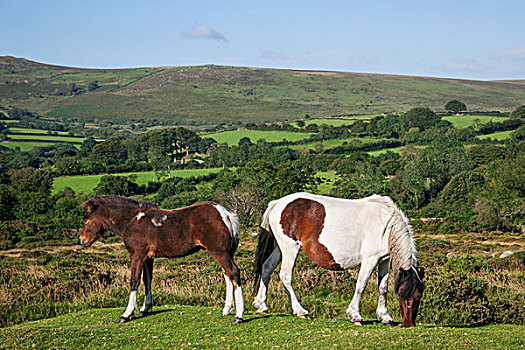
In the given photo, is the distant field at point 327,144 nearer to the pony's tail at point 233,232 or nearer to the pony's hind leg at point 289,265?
the pony's hind leg at point 289,265

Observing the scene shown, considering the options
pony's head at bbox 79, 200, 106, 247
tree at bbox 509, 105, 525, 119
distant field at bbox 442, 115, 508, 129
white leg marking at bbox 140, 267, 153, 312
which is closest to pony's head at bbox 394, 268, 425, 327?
white leg marking at bbox 140, 267, 153, 312

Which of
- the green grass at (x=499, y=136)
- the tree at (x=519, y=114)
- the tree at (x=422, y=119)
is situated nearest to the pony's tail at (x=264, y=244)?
the green grass at (x=499, y=136)

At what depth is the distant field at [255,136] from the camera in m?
158

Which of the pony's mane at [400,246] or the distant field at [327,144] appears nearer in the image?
the pony's mane at [400,246]

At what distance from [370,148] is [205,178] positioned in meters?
48.1

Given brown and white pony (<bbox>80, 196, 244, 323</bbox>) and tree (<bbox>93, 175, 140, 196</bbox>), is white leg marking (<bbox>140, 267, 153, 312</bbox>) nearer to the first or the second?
brown and white pony (<bbox>80, 196, 244, 323</bbox>)

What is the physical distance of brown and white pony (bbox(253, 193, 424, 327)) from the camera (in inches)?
374

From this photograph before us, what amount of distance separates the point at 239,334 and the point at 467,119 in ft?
549

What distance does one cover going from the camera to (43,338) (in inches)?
341

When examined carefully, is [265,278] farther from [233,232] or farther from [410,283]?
[410,283]

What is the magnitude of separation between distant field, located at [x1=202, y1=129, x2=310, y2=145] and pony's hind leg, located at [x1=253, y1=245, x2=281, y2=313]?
144 meters

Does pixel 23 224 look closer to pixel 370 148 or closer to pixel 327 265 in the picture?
pixel 327 265

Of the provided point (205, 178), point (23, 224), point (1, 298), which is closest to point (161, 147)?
point (205, 178)

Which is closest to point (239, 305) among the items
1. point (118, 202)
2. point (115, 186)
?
point (118, 202)
